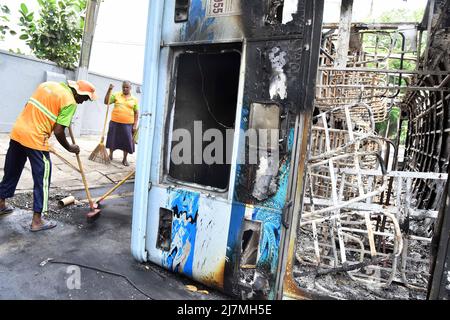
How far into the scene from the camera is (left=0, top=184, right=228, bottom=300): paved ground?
2580 mm

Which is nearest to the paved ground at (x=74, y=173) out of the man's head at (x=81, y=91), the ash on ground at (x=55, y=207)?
the ash on ground at (x=55, y=207)

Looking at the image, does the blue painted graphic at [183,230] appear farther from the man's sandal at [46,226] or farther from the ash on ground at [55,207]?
the ash on ground at [55,207]

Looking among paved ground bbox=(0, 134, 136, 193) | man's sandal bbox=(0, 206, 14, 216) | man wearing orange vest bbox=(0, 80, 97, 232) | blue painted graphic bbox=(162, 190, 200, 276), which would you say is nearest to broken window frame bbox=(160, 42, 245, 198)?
blue painted graphic bbox=(162, 190, 200, 276)

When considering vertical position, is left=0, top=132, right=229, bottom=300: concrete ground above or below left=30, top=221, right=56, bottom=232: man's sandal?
below

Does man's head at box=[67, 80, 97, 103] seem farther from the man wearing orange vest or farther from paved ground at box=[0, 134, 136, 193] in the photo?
paved ground at box=[0, 134, 136, 193]

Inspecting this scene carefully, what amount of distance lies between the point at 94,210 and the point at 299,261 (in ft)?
8.80

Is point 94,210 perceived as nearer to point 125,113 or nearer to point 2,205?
point 2,205

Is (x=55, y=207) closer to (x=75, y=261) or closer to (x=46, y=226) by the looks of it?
(x=46, y=226)

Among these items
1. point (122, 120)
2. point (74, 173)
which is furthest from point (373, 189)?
point (122, 120)

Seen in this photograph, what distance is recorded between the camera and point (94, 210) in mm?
4199

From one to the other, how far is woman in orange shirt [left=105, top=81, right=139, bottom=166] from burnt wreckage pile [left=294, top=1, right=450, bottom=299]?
167 inches
